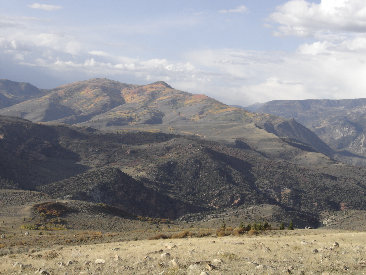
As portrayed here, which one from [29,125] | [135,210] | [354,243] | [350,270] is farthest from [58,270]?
[29,125]

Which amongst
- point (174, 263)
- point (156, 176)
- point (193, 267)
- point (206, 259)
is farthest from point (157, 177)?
point (193, 267)

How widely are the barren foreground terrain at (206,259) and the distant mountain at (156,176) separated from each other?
7319 cm

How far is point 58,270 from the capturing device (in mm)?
23828

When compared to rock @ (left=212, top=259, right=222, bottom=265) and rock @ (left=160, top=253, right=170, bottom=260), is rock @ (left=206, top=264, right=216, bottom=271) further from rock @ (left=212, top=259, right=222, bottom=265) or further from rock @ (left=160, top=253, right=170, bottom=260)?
rock @ (left=160, top=253, right=170, bottom=260)

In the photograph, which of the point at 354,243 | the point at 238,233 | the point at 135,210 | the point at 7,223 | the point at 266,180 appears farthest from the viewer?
the point at 266,180

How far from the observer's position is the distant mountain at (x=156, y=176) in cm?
11244

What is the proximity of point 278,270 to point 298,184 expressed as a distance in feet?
465

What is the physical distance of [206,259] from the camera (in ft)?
80.8

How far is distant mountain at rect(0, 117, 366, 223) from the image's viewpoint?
112 metres

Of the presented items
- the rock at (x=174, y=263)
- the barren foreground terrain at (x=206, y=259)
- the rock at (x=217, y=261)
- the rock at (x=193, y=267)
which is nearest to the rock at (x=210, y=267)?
the barren foreground terrain at (x=206, y=259)

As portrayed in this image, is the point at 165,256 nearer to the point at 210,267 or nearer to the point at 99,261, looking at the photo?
the point at 210,267

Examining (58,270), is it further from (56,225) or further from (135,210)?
(135,210)

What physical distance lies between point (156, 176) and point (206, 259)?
375ft

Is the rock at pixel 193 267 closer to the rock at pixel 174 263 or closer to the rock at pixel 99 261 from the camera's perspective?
the rock at pixel 174 263
